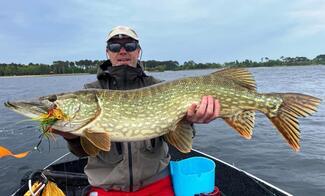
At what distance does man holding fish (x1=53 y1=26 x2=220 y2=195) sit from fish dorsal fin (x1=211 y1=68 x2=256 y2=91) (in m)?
0.26

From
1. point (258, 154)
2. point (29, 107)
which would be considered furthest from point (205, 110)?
point (258, 154)

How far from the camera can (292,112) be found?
271 centimetres

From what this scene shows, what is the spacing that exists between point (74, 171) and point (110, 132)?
8.11 ft

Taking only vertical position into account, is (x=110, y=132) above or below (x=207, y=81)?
below

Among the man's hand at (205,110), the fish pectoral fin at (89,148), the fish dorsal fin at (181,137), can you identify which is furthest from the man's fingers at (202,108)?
the fish pectoral fin at (89,148)

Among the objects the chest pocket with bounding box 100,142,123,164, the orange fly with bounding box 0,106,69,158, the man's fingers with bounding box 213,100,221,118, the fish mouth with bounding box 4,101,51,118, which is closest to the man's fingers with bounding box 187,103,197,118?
the man's fingers with bounding box 213,100,221,118

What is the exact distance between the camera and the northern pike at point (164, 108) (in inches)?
103

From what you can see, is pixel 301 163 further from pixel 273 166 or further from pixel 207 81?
pixel 207 81

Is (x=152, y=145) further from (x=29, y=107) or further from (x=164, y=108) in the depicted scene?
(x=29, y=107)

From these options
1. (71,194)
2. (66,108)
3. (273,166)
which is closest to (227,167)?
(71,194)

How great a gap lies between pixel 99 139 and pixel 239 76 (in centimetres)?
117

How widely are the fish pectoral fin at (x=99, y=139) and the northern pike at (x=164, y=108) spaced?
1cm

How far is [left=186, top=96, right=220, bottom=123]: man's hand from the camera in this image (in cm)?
260

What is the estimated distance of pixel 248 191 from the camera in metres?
4.00
